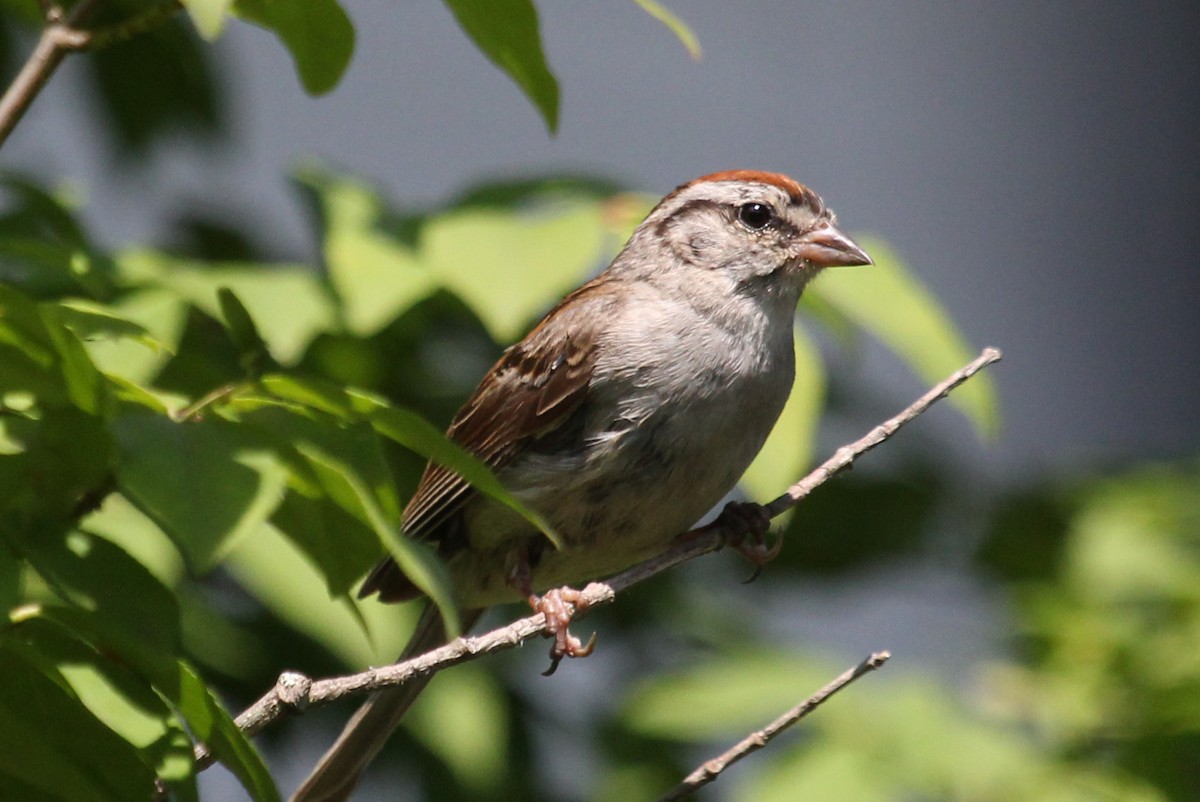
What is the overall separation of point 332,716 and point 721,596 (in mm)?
1451

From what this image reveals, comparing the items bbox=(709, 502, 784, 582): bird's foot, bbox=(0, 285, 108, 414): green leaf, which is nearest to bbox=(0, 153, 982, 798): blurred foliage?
bbox=(0, 285, 108, 414): green leaf

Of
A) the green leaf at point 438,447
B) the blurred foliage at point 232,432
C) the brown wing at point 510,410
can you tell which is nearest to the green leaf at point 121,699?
the blurred foliage at point 232,432

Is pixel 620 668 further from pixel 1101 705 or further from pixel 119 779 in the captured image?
pixel 119 779

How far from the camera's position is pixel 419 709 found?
12.0 feet

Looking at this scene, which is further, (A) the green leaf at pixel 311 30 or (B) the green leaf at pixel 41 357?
(A) the green leaf at pixel 311 30

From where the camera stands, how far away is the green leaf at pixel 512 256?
2.83 meters

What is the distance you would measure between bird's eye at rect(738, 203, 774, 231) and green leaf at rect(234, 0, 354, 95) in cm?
188

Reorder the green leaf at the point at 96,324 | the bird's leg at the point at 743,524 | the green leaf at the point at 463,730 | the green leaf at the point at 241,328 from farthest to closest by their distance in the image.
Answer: the green leaf at the point at 463,730
the bird's leg at the point at 743,524
the green leaf at the point at 241,328
the green leaf at the point at 96,324

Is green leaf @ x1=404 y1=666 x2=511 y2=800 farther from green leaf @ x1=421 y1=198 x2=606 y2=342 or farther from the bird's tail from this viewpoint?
green leaf @ x1=421 y1=198 x2=606 y2=342

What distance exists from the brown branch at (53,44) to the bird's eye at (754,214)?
6.12 feet

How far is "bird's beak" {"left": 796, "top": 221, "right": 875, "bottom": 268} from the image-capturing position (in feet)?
11.4

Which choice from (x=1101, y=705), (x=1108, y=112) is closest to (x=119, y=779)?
(x=1101, y=705)

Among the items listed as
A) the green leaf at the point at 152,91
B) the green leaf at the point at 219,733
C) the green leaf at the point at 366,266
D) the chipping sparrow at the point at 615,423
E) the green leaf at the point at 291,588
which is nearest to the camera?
the green leaf at the point at 219,733

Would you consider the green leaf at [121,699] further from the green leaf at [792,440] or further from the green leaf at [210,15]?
the green leaf at [792,440]
